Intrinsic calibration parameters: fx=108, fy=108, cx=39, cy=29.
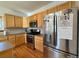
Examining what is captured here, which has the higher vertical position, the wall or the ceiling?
the ceiling

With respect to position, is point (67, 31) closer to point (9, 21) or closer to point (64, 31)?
point (64, 31)

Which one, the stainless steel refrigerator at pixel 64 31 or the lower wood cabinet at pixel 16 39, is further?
the lower wood cabinet at pixel 16 39

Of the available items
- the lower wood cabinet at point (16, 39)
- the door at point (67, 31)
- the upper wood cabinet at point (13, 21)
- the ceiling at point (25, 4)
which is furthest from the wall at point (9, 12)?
the door at point (67, 31)

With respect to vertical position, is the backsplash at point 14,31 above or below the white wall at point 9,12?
below

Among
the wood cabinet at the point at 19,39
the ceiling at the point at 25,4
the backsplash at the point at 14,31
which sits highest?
the ceiling at the point at 25,4

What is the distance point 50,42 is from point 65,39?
63 centimetres

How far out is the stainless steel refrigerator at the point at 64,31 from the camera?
244cm

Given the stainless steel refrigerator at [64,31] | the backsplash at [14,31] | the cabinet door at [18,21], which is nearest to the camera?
the stainless steel refrigerator at [64,31]

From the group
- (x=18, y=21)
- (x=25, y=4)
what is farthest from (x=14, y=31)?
(x=25, y=4)

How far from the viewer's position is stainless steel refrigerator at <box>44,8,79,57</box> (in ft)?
8.02

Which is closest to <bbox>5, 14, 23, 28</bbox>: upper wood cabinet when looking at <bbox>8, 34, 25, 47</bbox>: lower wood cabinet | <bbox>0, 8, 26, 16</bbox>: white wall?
<bbox>0, 8, 26, 16</bbox>: white wall

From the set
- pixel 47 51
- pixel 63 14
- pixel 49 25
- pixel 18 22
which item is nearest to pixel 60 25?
pixel 63 14

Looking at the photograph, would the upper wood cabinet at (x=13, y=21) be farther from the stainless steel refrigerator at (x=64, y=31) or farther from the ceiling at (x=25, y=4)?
the stainless steel refrigerator at (x=64, y=31)

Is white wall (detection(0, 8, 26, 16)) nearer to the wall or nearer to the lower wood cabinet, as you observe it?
the wall
